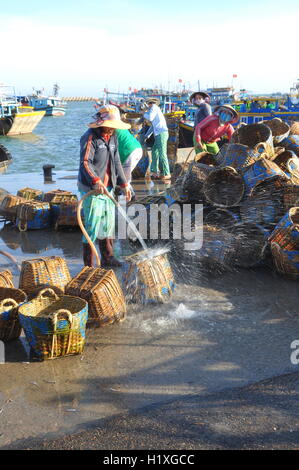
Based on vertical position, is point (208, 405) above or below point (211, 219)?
below

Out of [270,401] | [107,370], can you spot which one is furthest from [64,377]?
[270,401]

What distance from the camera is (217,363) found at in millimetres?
3393

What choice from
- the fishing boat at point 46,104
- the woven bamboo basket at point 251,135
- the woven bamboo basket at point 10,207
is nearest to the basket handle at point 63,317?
the woven bamboo basket at point 10,207

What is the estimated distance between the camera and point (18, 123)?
127ft

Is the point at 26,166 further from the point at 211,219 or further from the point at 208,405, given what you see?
the point at 208,405

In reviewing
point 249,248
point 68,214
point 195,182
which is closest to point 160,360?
point 249,248

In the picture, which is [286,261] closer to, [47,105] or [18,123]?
[18,123]

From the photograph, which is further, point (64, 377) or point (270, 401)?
point (64, 377)

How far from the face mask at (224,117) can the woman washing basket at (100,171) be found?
289cm

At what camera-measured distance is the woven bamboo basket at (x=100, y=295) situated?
12.8 feet

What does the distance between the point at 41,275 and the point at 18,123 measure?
1467 inches

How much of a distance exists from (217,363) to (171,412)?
0.69 m

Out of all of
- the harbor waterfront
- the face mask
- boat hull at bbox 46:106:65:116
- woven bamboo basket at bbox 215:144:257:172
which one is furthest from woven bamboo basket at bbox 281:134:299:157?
boat hull at bbox 46:106:65:116
